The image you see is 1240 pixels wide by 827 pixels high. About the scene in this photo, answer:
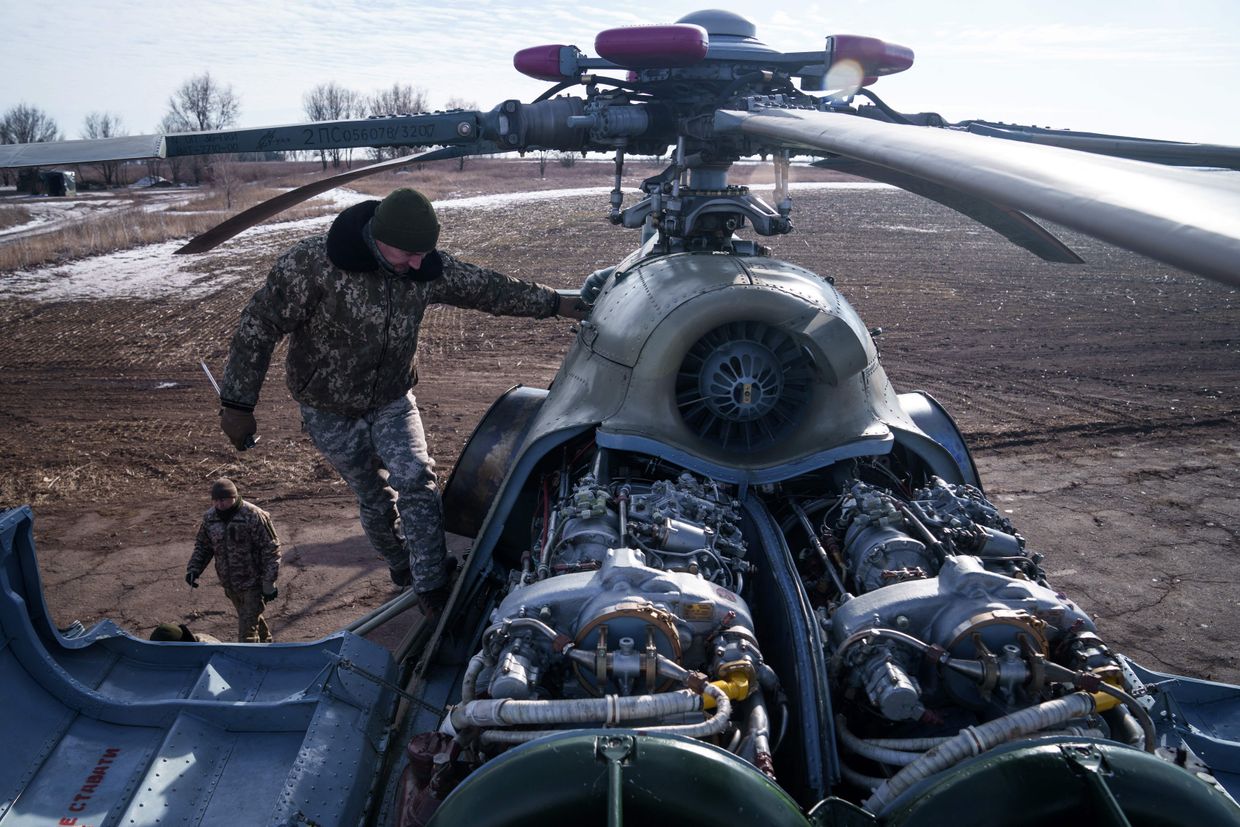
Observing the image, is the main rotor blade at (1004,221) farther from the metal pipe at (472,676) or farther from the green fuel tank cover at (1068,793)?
the metal pipe at (472,676)

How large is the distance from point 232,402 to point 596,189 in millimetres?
39845

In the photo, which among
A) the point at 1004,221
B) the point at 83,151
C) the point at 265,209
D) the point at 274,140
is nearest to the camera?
the point at 1004,221

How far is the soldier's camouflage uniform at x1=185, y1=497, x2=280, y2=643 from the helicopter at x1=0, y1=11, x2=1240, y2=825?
1.54 metres

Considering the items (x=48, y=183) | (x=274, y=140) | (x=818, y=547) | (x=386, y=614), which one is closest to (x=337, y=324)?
(x=274, y=140)

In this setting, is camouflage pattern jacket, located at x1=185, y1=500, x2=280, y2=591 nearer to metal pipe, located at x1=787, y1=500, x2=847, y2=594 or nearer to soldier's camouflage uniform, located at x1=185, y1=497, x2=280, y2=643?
soldier's camouflage uniform, located at x1=185, y1=497, x2=280, y2=643

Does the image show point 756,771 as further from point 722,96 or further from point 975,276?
point 975,276

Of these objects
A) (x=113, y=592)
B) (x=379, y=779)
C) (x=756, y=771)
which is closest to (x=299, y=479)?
Answer: (x=113, y=592)

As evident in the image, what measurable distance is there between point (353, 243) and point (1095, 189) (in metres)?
3.93

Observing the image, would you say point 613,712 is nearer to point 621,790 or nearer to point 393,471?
point 621,790

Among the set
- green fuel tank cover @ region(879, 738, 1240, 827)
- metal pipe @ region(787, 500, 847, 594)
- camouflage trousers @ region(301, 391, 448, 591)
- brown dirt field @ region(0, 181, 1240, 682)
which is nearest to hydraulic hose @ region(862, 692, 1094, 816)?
green fuel tank cover @ region(879, 738, 1240, 827)

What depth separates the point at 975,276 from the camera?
19.2m

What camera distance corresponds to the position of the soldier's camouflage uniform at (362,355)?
491 centimetres

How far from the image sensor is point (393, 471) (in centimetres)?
513

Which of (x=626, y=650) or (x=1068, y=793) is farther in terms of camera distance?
(x=626, y=650)
